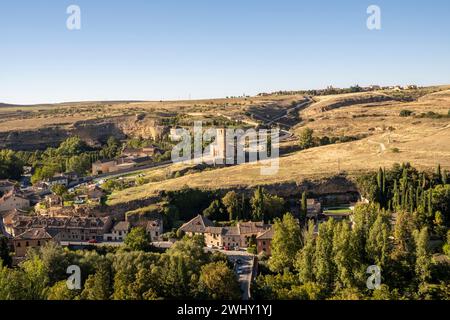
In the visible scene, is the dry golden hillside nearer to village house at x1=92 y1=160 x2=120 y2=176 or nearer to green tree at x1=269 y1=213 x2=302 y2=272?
green tree at x1=269 y1=213 x2=302 y2=272

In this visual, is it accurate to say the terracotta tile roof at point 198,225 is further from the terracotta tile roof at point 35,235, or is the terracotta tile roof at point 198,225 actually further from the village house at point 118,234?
the terracotta tile roof at point 35,235

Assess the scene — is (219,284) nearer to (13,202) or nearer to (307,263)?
(307,263)

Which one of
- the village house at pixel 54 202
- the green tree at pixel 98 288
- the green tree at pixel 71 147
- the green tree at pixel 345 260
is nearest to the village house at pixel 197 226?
the green tree at pixel 98 288
